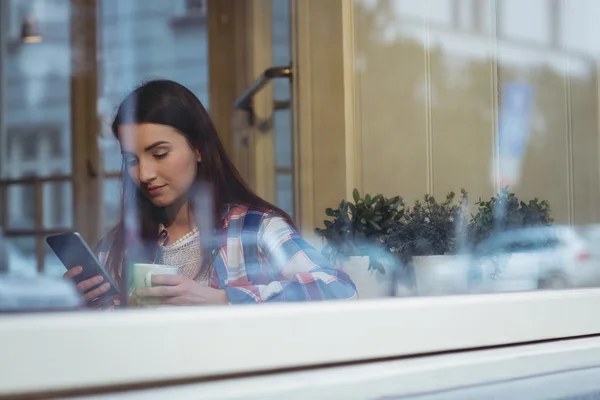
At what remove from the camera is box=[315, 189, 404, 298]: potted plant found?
4.46 feet

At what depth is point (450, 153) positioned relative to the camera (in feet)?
5.01

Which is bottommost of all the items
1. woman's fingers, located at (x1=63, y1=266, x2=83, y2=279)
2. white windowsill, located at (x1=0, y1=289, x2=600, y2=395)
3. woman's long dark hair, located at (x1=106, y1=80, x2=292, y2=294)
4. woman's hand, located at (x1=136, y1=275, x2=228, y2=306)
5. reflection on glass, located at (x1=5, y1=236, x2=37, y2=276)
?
white windowsill, located at (x1=0, y1=289, x2=600, y2=395)

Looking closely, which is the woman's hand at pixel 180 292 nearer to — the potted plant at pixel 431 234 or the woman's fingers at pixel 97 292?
the woman's fingers at pixel 97 292

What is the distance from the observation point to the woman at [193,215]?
1.19 metres

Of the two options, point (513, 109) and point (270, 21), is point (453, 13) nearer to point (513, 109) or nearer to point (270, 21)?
point (513, 109)

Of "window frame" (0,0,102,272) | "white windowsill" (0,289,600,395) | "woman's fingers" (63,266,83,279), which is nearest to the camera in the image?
"white windowsill" (0,289,600,395)

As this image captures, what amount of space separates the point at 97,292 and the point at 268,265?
364 millimetres

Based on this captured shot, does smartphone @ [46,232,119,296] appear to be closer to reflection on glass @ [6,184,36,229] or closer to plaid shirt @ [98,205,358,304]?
plaid shirt @ [98,205,358,304]

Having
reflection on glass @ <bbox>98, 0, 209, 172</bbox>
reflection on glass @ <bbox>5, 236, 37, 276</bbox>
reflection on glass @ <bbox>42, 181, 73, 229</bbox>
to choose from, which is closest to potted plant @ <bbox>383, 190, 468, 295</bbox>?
reflection on glass @ <bbox>98, 0, 209, 172</bbox>

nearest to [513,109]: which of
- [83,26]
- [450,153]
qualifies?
[450,153]

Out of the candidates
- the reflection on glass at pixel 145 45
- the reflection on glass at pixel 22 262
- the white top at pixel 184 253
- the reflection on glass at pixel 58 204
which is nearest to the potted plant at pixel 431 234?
the white top at pixel 184 253

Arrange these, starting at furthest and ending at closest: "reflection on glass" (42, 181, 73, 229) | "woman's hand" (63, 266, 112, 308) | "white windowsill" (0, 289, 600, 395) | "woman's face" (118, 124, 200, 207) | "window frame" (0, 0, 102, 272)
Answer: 1. "reflection on glass" (42, 181, 73, 229)
2. "window frame" (0, 0, 102, 272)
3. "woman's face" (118, 124, 200, 207)
4. "woman's hand" (63, 266, 112, 308)
5. "white windowsill" (0, 289, 600, 395)

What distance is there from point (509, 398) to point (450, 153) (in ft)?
2.05

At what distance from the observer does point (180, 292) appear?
984mm
